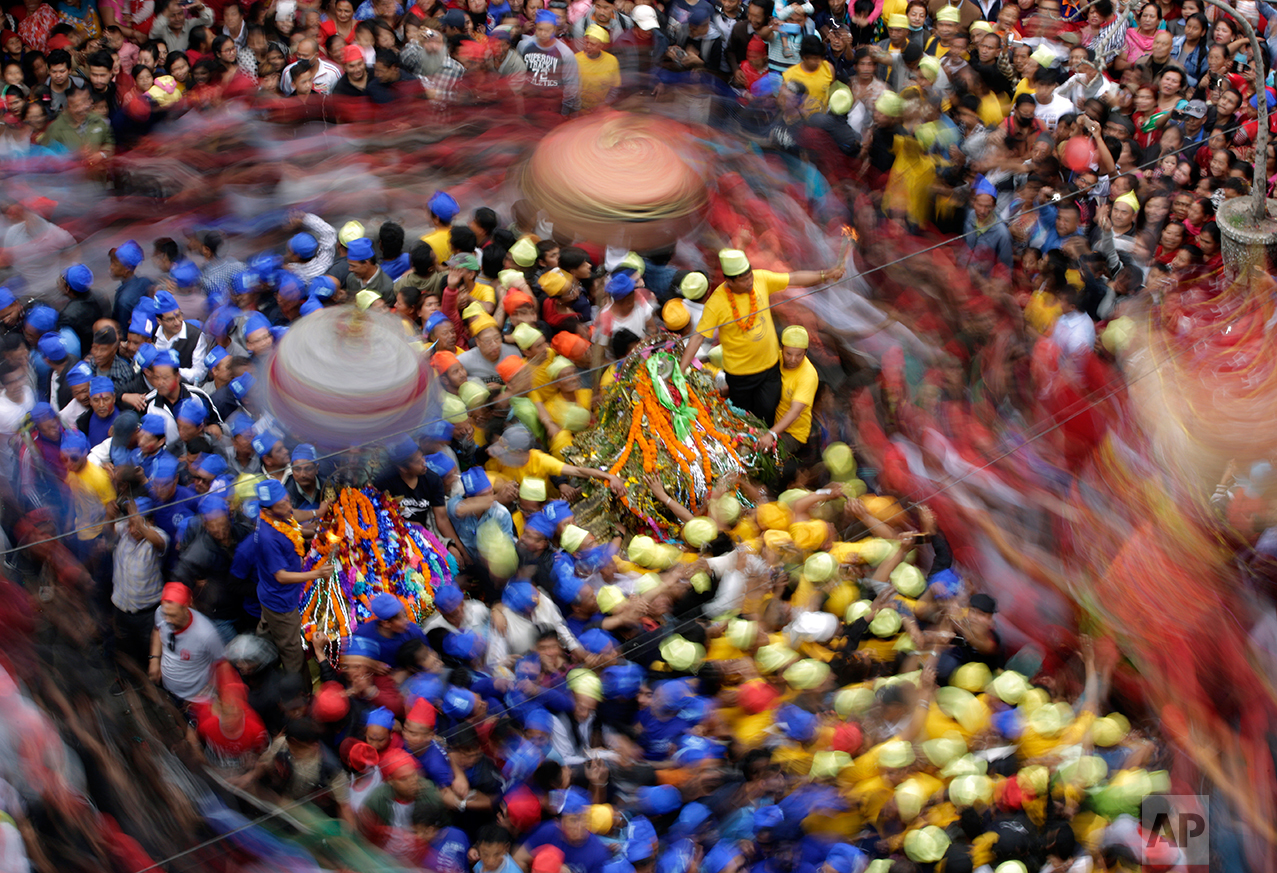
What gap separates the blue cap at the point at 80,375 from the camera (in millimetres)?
5305

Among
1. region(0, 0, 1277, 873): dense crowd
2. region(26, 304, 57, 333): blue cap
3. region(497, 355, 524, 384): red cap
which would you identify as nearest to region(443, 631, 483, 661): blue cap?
region(0, 0, 1277, 873): dense crowd

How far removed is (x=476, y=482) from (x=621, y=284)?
1106 mm

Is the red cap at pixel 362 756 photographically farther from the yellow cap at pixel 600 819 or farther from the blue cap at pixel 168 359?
the blue cap at pixel 168 359

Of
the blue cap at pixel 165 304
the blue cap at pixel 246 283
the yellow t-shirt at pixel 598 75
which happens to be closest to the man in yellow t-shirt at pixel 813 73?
the yellow t-shirt at pixel 598 75

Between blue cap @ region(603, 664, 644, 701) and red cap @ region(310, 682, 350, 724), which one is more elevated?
blue cap @ region(603, 664, 644, 701)

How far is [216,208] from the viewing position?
237 inches

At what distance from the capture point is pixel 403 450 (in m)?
4.67

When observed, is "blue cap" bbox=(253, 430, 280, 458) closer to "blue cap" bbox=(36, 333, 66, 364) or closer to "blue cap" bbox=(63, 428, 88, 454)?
"blue cap" bbox=(63, 428, 88, 454)

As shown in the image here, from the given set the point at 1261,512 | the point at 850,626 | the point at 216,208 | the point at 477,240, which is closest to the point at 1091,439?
the point at 1261,512

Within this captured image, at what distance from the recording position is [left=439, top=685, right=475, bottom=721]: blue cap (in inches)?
162

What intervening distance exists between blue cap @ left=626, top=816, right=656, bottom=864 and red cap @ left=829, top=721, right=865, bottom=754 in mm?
628

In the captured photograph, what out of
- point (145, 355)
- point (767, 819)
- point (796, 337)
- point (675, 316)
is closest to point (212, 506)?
point (145, 355)

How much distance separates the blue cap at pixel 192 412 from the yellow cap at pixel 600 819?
236cm

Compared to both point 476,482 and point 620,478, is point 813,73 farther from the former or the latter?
point 476,482
